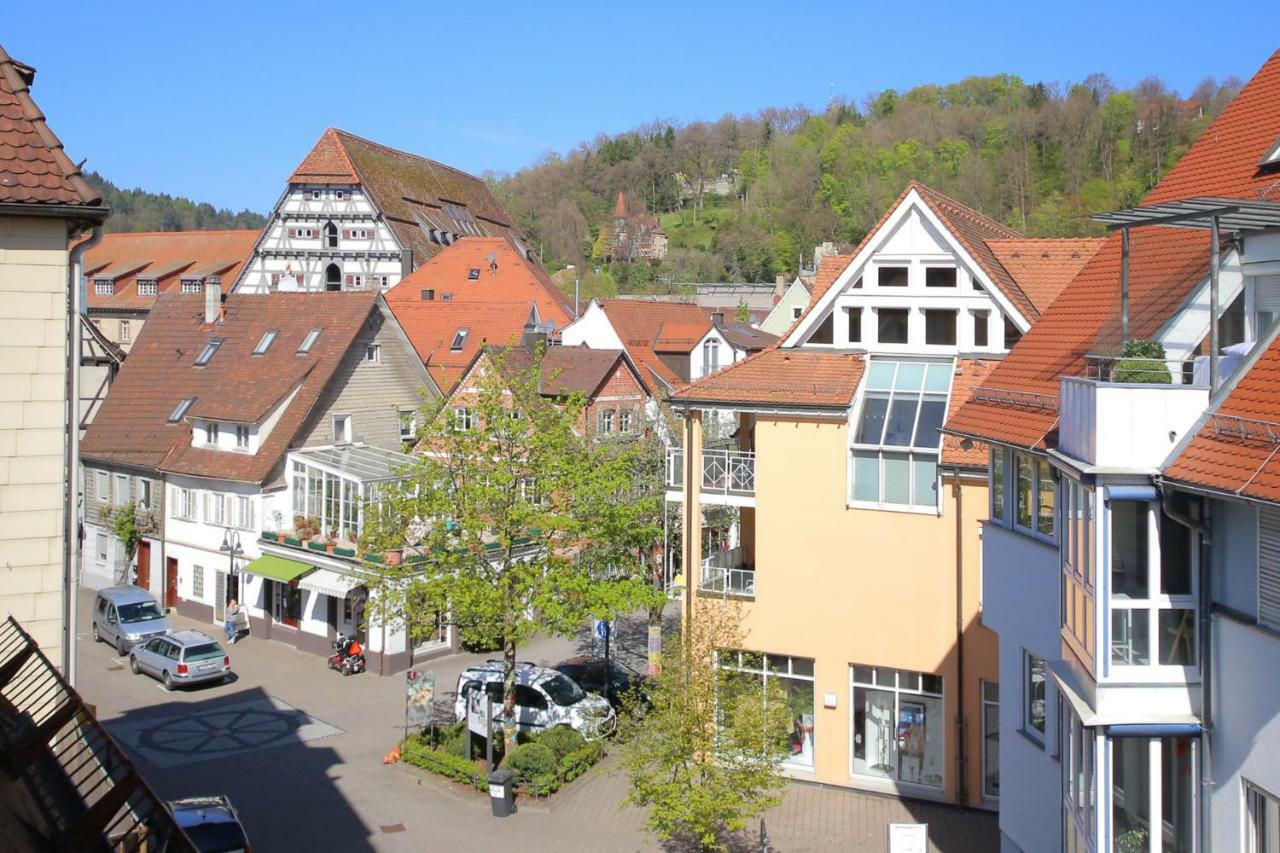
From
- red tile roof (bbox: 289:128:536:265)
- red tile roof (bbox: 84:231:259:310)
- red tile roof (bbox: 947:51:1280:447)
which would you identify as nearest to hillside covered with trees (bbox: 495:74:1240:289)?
red tile roof (bbox: 289:128:536:265)

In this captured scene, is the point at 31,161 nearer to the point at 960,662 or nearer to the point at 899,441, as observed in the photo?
the point at 899,441

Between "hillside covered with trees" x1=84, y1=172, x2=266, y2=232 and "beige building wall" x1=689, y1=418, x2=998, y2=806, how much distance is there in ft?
440

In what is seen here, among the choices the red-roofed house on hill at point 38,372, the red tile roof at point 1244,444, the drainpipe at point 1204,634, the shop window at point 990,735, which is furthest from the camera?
the shop window at point 990,735

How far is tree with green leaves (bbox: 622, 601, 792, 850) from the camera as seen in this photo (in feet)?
49.9

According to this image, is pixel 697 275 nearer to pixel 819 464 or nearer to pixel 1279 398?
pixel 819 464

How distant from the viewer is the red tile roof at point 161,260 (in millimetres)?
68000

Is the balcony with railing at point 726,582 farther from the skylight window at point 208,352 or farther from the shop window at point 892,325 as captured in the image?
the skylight window at point 208,352

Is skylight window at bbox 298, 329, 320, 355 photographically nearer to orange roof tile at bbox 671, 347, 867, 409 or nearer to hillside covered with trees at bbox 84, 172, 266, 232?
orange roof tile at bbox 671, 347, 867, 409

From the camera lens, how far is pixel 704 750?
1590 cm

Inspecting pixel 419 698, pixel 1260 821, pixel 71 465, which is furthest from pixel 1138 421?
pixel 419 698

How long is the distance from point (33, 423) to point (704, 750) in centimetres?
924

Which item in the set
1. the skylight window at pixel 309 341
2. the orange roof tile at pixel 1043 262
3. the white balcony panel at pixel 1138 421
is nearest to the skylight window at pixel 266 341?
the skylight window at pixel 309 341

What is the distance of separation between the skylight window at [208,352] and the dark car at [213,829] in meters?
22.3

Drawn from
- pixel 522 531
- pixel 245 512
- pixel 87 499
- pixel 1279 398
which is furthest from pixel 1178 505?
pixel 87 499
